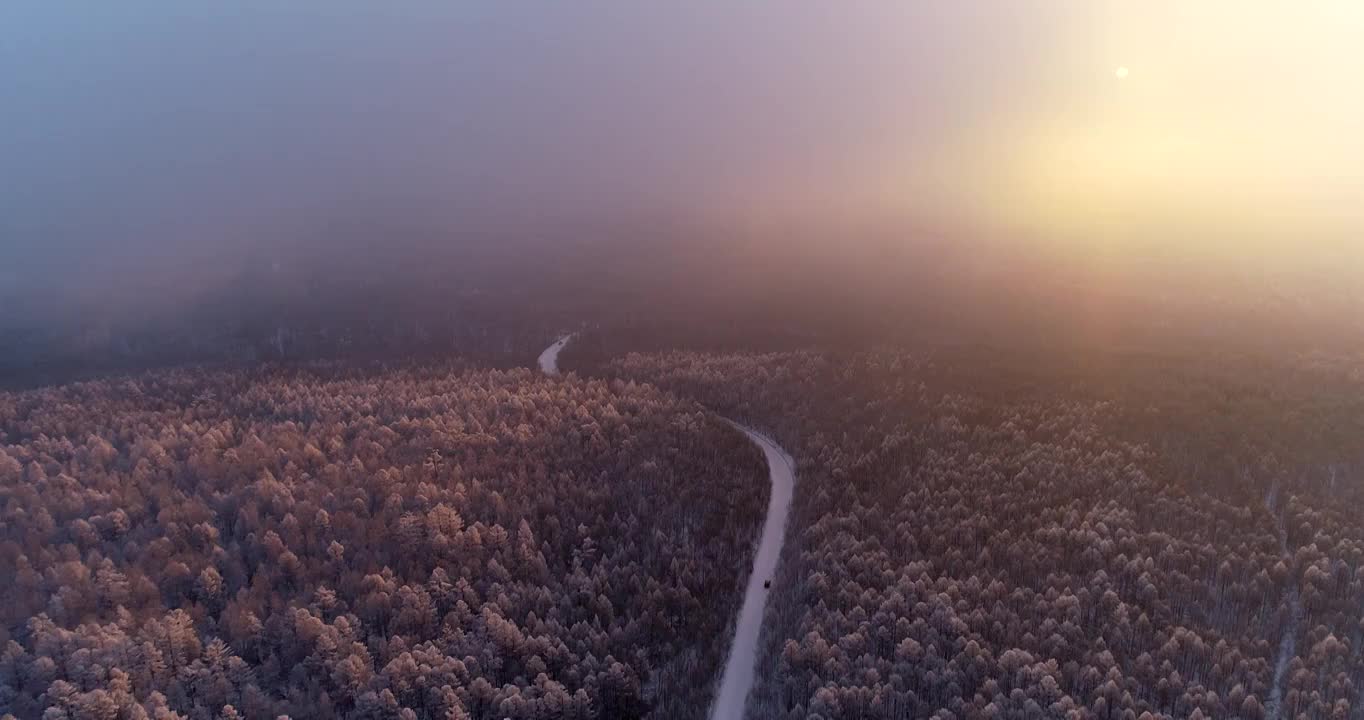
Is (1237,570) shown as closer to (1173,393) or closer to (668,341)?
(1173,393)

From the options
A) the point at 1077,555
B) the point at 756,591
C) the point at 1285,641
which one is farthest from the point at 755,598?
the point at 1285,641

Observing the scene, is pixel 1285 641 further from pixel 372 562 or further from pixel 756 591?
pixel 372 562

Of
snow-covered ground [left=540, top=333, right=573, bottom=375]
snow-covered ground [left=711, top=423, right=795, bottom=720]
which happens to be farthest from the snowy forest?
snow-covered ground [left=540, top=333, right=573, bottom=375]

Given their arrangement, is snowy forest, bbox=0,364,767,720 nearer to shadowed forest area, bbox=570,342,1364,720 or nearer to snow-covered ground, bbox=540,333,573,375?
shadowed forest area, bbox=570,342,1364,720

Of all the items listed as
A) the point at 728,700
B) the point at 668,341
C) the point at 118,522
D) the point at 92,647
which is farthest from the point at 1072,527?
the point at 668,341

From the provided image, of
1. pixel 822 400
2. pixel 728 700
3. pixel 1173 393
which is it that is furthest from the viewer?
pixel 822 400

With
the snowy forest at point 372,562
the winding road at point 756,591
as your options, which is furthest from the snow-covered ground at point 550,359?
the winding road at point 756,591

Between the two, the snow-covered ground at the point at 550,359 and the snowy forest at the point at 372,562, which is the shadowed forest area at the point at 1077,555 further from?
the snow-covered ground at the point at 550,359
